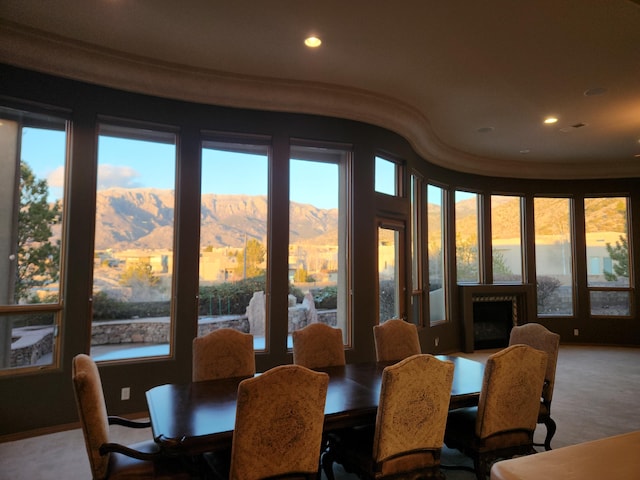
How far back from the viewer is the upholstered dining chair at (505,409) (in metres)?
2.47

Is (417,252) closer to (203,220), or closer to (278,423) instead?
(203,220)

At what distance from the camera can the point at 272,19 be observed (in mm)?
3363

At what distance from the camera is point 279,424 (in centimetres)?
189

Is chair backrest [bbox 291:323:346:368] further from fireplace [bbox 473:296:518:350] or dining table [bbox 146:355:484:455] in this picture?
fireplace [bbox 473:296:518:350]

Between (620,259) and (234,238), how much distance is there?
7.85 m

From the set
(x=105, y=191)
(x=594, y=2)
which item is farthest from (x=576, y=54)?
(x=105, y=191)

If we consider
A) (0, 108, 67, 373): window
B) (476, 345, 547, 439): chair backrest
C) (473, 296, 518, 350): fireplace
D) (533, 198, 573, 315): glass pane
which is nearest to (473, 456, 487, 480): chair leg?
(476, 345, 547, 439): chair backrest

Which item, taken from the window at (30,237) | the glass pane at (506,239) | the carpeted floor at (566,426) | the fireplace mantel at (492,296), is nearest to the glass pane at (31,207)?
the window at (30,237)

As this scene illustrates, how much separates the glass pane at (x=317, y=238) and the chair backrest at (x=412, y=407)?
2.66 metres

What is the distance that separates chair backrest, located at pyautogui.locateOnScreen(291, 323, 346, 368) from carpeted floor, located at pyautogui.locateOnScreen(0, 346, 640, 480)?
82cm

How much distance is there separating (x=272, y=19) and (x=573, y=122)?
460 centimetres

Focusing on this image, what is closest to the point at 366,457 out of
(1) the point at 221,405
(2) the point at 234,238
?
(1) the point at 221,405

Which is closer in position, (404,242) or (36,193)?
(36,193)

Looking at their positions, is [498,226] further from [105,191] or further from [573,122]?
[105,191]
